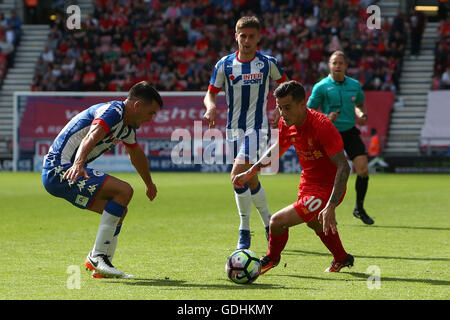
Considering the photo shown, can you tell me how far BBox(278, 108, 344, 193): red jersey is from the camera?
21.5ft

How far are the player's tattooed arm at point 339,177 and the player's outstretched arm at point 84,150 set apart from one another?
1.89 metres

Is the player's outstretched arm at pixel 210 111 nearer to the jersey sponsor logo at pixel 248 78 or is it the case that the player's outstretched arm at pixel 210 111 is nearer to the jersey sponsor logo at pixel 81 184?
the jersey sponsor logo at pixel 248 78

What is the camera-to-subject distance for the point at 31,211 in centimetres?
1345

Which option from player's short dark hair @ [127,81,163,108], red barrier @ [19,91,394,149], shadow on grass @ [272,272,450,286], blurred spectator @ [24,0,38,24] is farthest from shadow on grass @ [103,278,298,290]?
blurred spectator @ [24,0,38,24]

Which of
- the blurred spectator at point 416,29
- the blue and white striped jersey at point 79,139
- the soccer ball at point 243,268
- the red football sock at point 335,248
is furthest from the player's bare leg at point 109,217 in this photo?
the blurred spectator at point 416,29

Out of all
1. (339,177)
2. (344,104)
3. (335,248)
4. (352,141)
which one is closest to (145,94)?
(339,177)

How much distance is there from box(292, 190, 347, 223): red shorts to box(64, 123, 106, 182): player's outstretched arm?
69.9 inches

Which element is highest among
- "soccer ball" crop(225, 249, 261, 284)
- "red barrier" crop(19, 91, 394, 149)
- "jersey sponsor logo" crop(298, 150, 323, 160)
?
"jersey sponsor logo" crop(298, 150, 323, 160)

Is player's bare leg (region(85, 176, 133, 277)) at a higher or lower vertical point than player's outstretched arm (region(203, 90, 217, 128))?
lower

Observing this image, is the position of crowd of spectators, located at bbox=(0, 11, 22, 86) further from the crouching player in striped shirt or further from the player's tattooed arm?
the player's tattooed arm

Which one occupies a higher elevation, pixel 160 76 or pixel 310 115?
pixel 310 115
